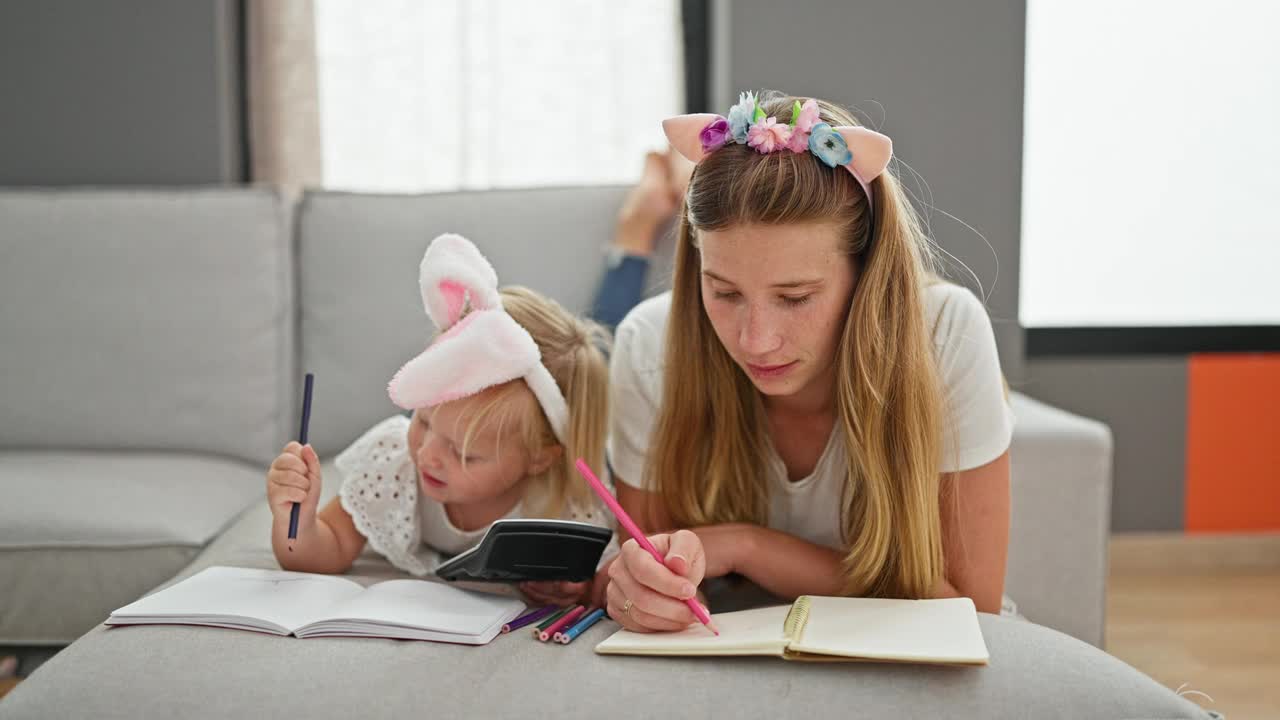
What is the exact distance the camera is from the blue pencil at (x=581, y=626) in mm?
1177

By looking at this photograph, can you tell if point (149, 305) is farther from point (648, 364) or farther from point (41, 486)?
point (648, 364)

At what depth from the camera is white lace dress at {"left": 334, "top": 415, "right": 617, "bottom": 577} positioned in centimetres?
158

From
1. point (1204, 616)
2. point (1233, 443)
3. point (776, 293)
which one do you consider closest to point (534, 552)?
point (776, 293)

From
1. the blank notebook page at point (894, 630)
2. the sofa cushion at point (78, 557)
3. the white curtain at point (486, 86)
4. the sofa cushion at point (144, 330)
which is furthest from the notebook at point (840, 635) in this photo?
the white curtain at point (486, 86)

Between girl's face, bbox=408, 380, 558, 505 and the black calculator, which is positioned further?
girl's face, bbox=408, 380, 558, 505

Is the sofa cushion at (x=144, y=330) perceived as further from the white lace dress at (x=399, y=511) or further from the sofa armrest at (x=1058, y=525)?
the sofa armrest at (x=1058, y=525)

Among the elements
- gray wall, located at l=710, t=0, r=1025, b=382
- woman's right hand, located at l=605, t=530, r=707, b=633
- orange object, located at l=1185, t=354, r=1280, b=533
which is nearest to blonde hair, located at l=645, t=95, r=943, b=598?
woman's right hand, located at l=605, t=530, r=707, b=633

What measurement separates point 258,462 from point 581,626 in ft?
4.35

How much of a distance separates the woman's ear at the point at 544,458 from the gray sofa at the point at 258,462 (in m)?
0.29

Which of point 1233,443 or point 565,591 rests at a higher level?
point 565,591

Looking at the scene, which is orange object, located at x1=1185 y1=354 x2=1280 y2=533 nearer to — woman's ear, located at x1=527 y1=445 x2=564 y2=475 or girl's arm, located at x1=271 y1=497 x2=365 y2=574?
woman's ear, located at x1=527 y1=445 x2=564 y2=475

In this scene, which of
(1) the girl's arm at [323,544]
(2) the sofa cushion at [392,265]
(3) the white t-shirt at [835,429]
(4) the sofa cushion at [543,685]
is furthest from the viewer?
(2) the sofa cushion at [392,265]

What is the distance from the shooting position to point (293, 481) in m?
1.40

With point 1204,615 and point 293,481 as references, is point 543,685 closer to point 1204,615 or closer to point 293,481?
point 293,481
